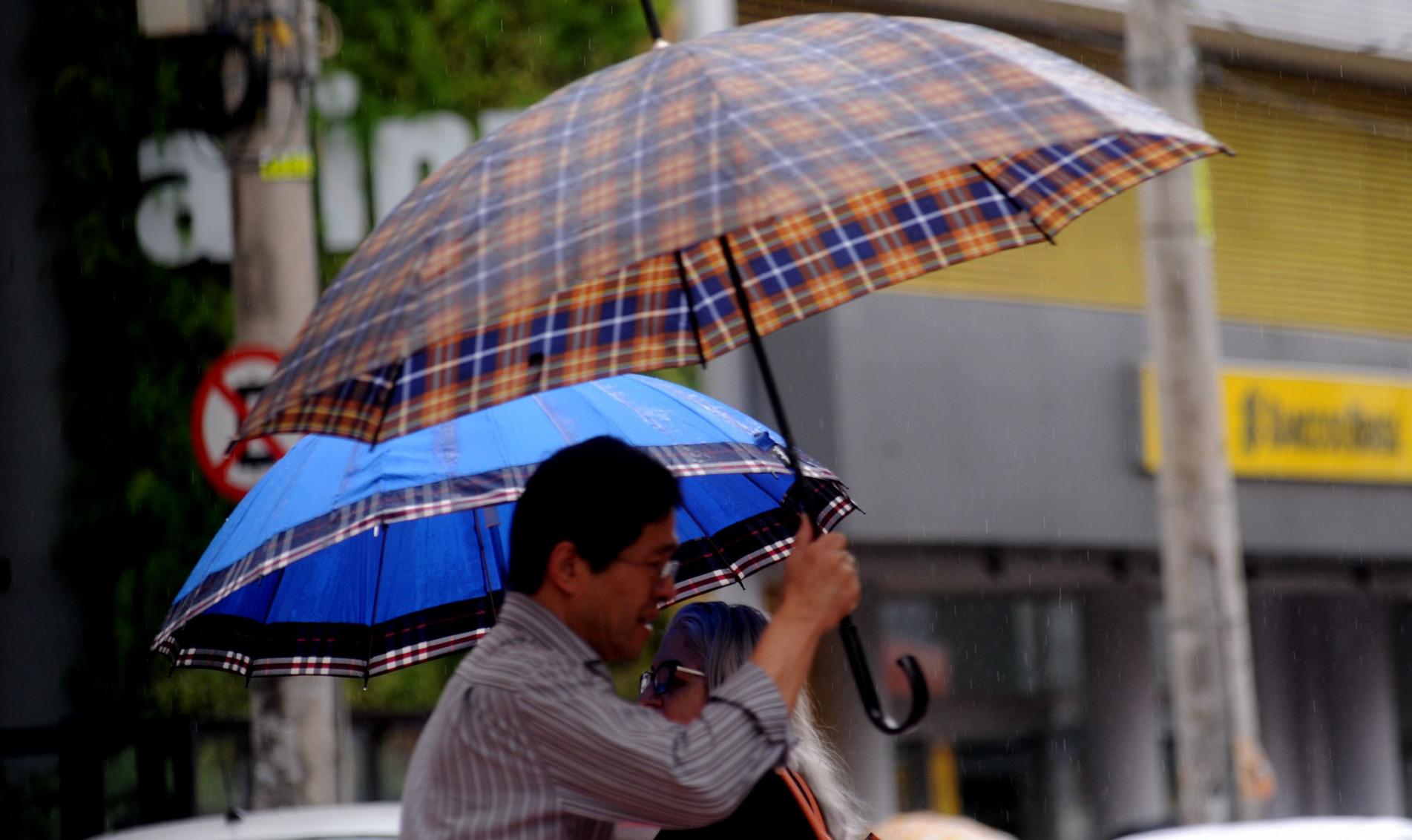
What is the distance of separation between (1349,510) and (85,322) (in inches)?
434

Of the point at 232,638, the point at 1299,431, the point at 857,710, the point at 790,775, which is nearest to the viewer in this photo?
the point at 790,775

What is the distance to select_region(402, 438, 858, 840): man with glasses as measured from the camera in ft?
7.44

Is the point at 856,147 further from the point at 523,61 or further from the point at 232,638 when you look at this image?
the point at 523,61

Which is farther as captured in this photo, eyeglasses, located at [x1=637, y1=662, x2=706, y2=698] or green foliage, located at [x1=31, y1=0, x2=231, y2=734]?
green foliage, located at [x1=31, y1=0, x2=231, y2=734]

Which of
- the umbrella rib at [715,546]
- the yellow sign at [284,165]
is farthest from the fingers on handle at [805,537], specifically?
A: the yellow sign at [284,165]

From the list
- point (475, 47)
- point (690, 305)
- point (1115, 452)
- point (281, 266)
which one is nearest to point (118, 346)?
point (475, 47)

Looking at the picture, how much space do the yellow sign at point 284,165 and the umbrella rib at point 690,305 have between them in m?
4.10

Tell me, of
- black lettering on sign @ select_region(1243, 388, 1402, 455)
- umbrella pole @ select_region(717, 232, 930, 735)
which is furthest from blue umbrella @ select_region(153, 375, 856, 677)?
black lettering on sign @ select_region(1243, 388, 1402, 455)

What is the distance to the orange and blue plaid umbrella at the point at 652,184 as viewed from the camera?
8.03 feet

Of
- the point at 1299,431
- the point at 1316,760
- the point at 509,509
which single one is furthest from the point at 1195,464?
the point at 1316,760

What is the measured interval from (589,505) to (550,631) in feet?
0.58

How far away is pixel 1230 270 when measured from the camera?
16094 mm

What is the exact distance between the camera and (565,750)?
2305 mm

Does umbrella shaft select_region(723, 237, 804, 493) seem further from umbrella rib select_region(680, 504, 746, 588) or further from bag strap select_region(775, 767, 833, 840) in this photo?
umbrella rib select_region(680, 504, 746, 588)
